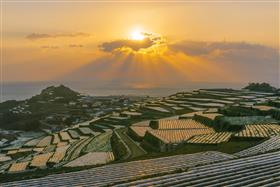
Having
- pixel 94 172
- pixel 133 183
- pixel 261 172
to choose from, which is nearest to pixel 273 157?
pixel 261 172

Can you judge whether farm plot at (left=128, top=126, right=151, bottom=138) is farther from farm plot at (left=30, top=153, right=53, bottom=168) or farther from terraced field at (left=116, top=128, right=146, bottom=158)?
farm plot at (left=30, top=153, right=53, bottom=168)

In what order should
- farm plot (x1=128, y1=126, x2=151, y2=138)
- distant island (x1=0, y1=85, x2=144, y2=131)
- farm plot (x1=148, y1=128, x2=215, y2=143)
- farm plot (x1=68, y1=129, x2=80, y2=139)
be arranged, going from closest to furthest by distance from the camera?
1. farm plot (x1=148, y1=128, x2=215, y2=143)
2. farm plot (x1=128, y1=126, x2=151, y2=138)
3. farm plot (x1=68, y1=129, x2=80, y2=139)
4. distant island (x1=0, y1=85, x2=144, y2=131)

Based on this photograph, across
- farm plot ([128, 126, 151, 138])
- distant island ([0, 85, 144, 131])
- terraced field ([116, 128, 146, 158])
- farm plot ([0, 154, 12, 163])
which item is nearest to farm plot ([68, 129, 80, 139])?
farm plot ([0, 154, 12, 163])

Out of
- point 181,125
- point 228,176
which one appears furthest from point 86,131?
point 228,176

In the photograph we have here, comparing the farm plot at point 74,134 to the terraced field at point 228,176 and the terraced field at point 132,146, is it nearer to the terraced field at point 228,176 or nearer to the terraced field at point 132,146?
the terraced field at point 132,146

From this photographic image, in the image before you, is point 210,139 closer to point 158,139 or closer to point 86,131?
point 158,139

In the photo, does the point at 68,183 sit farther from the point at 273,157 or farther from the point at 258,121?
the point at 258,121

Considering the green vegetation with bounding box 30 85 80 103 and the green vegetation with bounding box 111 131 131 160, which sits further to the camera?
the green vegetation with bounding box 30 85 80 103

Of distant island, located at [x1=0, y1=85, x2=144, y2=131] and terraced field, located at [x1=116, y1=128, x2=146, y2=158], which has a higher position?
terraced field, located at [x1=116, y1=128, x2=146, y2=158]

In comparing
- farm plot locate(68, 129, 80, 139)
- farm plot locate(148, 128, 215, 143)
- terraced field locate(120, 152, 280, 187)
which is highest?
terraced field locate(120, 152, 280, 187)

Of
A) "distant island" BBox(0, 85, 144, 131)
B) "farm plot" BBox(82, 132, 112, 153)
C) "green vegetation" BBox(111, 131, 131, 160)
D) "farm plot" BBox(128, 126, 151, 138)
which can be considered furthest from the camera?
"distant island" BBox(0, 85, 144, 131)
